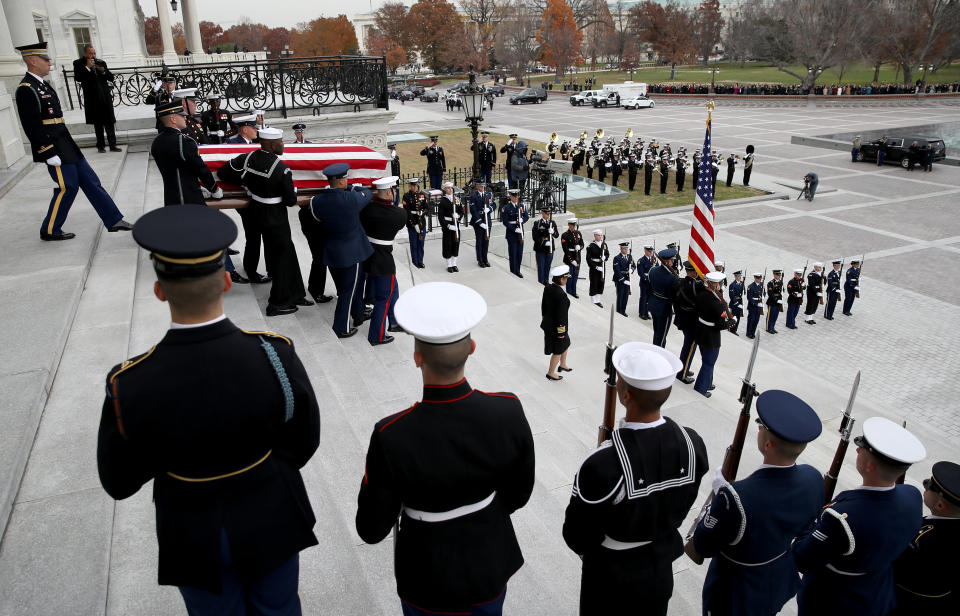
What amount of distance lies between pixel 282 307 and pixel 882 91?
51.8m

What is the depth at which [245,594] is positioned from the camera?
198cm

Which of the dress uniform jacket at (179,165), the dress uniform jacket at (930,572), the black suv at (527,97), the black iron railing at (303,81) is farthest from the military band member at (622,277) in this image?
the black suv at (527,97)

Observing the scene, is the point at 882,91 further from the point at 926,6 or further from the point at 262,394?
the point at 262,394

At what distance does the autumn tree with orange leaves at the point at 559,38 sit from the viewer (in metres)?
63.6

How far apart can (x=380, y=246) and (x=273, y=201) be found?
1003mm

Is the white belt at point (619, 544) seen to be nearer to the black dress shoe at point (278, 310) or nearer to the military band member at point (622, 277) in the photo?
the black dress shoe at point (278, 310)

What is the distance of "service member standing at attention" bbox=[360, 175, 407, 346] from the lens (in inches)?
223

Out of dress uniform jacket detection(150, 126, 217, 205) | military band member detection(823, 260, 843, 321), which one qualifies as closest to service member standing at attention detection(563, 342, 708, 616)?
dress uniform jacket detection(150, 126, 217, 205)

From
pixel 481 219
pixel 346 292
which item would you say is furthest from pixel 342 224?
pixel 481 219

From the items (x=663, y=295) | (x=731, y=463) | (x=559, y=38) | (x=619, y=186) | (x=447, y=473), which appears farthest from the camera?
(x=559, y=38)

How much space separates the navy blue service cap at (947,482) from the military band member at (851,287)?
9.23 meters

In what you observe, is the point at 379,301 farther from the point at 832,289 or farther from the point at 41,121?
the point at 832,289

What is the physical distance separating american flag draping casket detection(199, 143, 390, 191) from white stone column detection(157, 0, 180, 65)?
19.9 meters

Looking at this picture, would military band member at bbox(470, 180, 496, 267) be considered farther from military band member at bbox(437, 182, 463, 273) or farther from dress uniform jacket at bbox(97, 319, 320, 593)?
dress uniform jacket at bbox(97, 319, 320, 593)
